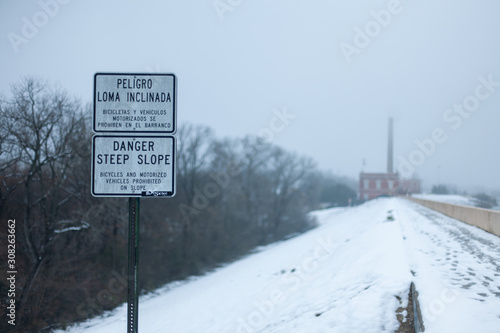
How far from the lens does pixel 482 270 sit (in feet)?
22.3

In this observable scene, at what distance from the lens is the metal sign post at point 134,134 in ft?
12.8

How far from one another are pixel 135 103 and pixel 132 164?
65cm

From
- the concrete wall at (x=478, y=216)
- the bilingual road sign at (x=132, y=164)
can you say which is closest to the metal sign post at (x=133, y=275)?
the bilingual road sign at (x=132, y=164)

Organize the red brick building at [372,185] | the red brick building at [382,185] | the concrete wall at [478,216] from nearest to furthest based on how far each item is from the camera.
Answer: the concrete wall at [478,216] < the red brick building at [382,185] < the red brick building at [372,185]

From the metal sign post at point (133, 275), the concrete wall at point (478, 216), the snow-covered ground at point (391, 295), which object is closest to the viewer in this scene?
the metal sign post at point (133, 275)

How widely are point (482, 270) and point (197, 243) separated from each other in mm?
35568

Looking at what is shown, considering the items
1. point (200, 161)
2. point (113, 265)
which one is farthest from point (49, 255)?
point (200, 161)

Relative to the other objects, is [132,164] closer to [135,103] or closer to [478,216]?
[135,103]

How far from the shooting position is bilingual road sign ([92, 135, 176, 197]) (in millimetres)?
3912

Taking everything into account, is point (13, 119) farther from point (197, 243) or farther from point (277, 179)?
point (277, 179)

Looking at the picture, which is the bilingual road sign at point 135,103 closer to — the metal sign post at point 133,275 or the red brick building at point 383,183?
the metal sign post at point 133,275

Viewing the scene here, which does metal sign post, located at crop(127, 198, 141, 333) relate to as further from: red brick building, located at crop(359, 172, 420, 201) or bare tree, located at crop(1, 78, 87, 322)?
red brick building, located at crop(359, 172, 420, 201)

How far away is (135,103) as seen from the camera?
3939mm

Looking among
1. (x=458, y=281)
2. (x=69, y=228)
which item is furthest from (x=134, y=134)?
(x=69, y=228)
